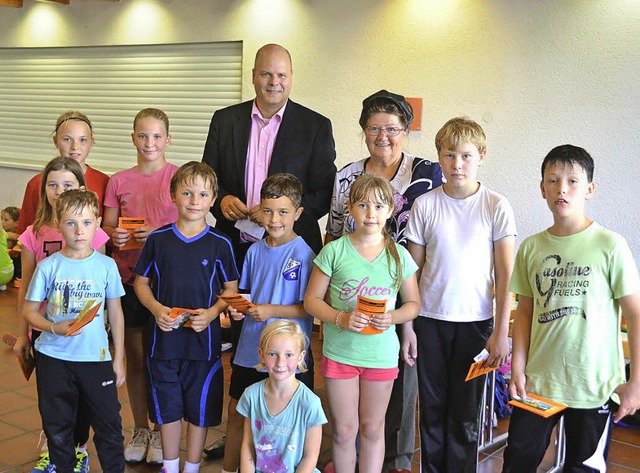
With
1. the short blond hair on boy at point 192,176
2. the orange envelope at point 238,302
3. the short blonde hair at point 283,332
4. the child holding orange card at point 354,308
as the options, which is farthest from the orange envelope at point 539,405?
the short blond hair on boy at point 192,176

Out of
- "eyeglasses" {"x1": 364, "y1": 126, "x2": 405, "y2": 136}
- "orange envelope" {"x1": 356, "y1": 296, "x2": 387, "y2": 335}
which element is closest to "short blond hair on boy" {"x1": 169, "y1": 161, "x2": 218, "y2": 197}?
"eyeglasses" {"x1": 364, "y1": 126, "x2": 405, "y2": 136}

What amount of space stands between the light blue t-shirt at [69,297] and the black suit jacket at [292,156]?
0.74 m

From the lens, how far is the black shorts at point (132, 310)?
3469 mm

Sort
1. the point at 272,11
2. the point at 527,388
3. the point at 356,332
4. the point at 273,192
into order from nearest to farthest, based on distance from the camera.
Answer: the point at 527,388
the point at 356,332
the point at 273,192
the point at 272,11

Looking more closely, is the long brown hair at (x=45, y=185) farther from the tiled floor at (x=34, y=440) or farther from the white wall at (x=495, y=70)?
the white wall at (x=495, y=70)

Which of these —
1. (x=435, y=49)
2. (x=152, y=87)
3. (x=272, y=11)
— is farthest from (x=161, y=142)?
(x=152, y=87)

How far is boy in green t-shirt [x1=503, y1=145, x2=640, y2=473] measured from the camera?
248 centimetres

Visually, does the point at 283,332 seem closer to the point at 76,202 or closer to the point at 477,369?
the point at 477,369

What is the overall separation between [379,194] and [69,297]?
52.9 inches

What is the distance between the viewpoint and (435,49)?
5.89m

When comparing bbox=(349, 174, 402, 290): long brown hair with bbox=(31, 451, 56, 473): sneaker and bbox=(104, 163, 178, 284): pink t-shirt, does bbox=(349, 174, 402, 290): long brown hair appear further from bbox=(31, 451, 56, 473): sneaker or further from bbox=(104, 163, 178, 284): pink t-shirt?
bbox=(31, 451, 56, 473): sneaker

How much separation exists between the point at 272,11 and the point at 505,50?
241cm

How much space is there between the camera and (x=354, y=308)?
2.89 meters

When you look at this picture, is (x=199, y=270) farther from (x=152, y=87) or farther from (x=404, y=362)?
(x=152, y=87)
